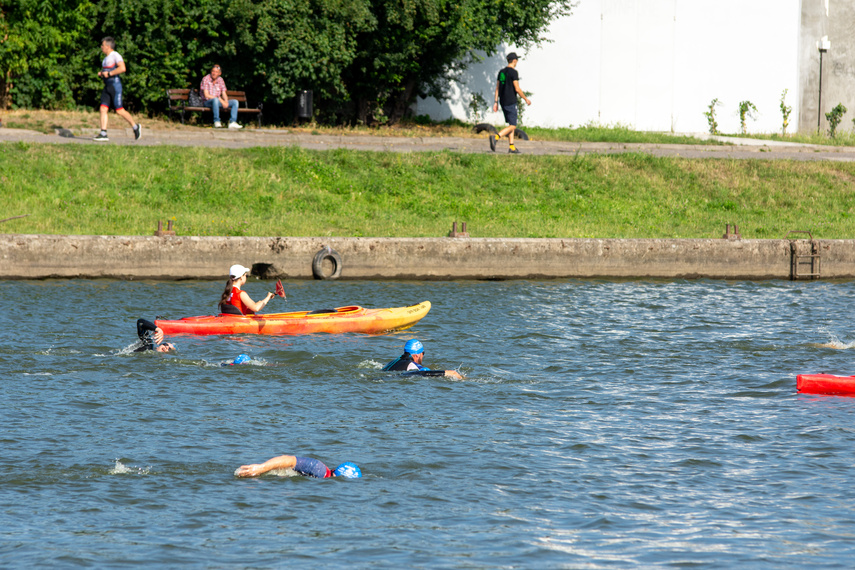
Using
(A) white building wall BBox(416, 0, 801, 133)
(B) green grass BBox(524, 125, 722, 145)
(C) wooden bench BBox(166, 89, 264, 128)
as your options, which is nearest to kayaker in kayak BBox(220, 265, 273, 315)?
(C) wooden bench BBox(166, 89, 264, 128)

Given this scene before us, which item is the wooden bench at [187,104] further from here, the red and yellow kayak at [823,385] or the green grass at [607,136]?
the red and yellow kayak at [823,385]

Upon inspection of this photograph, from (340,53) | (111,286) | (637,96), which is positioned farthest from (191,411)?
(637,96)

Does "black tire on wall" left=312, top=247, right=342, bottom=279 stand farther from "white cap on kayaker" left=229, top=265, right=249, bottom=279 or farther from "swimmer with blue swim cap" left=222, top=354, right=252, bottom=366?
"swimmer with blue swim cap" left=222, top=354, right=252, bottom=366

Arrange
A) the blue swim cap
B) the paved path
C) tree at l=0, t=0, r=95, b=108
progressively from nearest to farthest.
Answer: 1. the blue swim cap
2. the paved path
3. tree at l=0, t=0, r=95, b=108

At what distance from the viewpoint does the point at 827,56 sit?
32875mm

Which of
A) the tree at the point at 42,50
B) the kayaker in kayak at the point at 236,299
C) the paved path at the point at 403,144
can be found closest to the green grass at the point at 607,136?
the paved path at the point at 403,144

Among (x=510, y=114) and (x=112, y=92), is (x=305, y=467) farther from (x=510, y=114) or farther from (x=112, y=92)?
(x=510, y=114)

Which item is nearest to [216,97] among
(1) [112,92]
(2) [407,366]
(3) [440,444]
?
Result: (1) [112,92]

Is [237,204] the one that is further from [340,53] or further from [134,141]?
[340,53]

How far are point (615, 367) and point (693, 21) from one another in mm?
21312

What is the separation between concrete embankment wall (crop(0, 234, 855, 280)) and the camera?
17.5 m

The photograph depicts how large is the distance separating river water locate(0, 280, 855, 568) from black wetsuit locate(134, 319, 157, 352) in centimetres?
11

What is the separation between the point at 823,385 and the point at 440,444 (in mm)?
4437

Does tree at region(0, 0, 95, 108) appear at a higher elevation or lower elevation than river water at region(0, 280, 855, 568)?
higher
